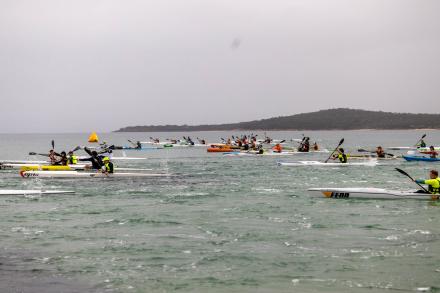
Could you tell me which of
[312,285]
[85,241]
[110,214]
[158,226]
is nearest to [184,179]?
[110,214]

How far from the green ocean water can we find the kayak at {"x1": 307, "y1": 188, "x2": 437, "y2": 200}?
0.40 m

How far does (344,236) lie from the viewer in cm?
1844

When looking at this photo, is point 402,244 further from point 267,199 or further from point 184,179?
point 184,179

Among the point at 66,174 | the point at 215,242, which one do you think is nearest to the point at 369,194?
the point at 215,242

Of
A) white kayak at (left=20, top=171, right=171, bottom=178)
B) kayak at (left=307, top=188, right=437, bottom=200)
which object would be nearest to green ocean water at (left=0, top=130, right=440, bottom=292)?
kayak at (left=307, top=188, right=437, bottom=200)

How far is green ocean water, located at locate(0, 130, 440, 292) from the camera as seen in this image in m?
13.3

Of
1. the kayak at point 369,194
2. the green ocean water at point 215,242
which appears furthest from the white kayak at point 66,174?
the kayak at point 369,194

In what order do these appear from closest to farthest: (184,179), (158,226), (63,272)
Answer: (63,272)
(158,226)
(184,179)

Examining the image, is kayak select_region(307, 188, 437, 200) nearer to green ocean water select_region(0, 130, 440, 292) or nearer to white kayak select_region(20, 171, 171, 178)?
green ocean water select_region(0, 130, 440, 292)

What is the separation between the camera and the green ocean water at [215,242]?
43.6 ft

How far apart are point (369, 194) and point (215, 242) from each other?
11.4 meters

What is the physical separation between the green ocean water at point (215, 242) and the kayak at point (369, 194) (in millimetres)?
395

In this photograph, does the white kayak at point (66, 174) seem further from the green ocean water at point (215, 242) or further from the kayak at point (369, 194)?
the kayak at point (369, 194)

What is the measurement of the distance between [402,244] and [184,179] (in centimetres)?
2292
